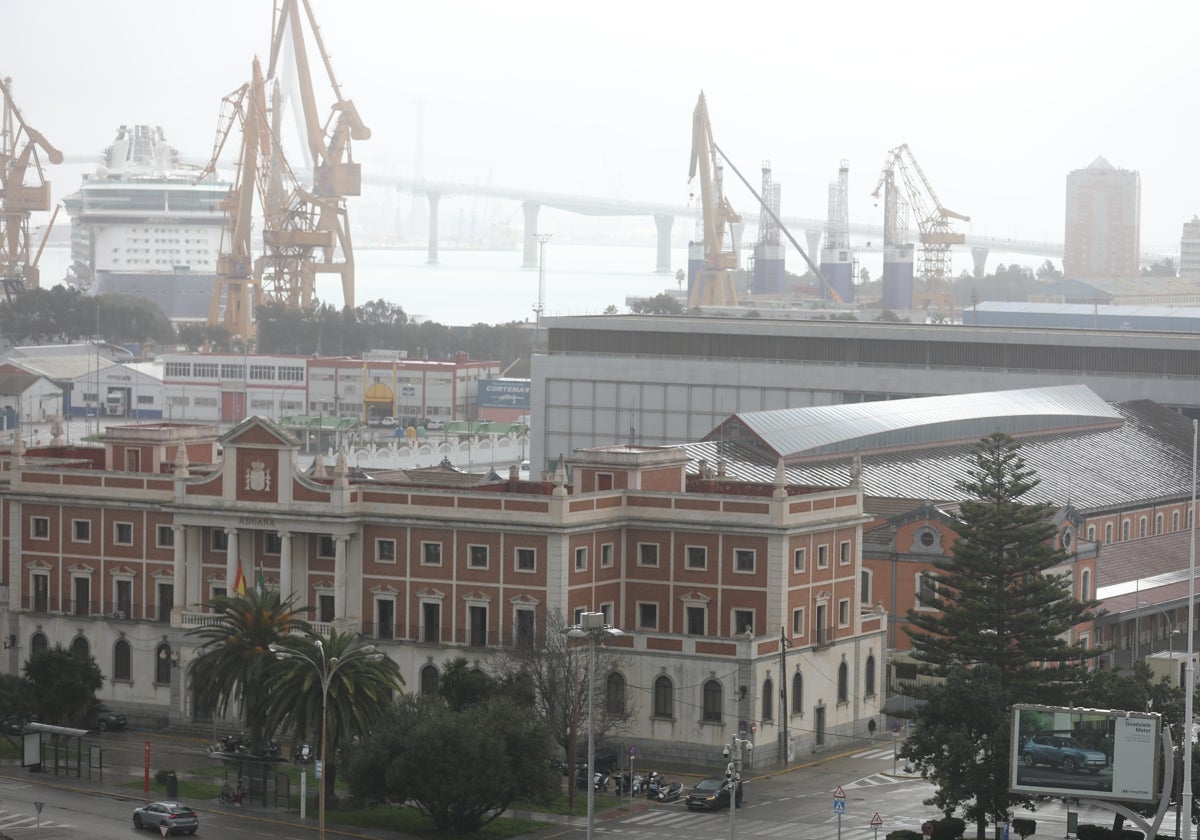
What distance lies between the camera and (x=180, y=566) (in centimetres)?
7944

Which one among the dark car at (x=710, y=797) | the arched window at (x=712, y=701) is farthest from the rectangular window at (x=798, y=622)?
the dark car at (x=710, y=797)

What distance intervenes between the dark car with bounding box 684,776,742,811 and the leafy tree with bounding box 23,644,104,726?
65.8 ft

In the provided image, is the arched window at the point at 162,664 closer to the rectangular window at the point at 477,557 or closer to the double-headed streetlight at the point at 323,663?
the rectangular window at the point at 477,557

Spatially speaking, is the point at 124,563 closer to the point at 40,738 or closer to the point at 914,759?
the point at 40,738

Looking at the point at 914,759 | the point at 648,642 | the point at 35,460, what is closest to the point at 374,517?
the point at 648,642

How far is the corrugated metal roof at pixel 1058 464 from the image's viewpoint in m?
91.3

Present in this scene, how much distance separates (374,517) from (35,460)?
1533 cm

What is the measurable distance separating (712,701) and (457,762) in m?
13.3

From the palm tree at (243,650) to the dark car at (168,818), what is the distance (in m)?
6.92

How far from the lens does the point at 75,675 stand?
7431 cm

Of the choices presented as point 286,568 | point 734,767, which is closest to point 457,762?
point 734,767

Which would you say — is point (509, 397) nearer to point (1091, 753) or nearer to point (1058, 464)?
point (1058, 464)

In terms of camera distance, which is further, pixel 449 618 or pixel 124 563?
Result: pixel 124 563

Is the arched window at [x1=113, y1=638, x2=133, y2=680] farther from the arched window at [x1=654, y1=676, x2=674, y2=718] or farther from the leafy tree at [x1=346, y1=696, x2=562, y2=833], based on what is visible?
the leafy tree at [x1=346, y1=696, x2=562, y2=833]
